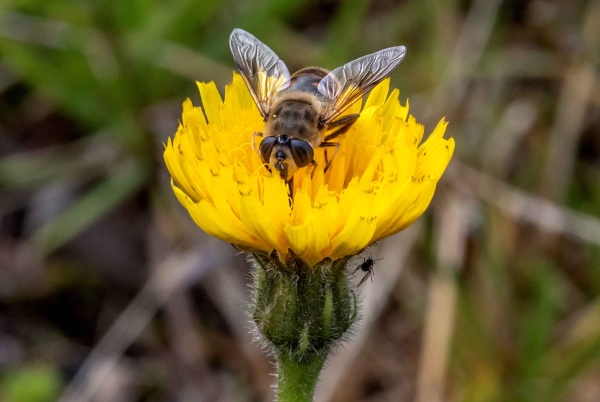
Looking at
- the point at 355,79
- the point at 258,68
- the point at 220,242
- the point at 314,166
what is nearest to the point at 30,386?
the point at 220,242

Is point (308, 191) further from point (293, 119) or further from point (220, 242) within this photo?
point (220, 242)

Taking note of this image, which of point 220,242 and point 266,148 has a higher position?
point 266,148

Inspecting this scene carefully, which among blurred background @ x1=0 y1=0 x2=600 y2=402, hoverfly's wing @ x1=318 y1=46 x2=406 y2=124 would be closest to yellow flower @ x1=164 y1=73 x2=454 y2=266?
hoverfly's wing @ x1=318 y1=46 x2=406 y2=124

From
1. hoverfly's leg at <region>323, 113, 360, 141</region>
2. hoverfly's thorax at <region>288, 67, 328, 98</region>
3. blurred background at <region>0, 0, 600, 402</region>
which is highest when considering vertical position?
hoverfly's thorax at <region>288, 67, 328, 98</region>

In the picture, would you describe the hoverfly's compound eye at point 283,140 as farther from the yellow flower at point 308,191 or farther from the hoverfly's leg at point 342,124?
the hoverfly's leg at point 342,124

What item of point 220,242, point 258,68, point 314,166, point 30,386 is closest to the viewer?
point 314,166

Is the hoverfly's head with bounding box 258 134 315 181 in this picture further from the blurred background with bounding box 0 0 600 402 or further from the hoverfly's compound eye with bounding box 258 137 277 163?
the blurred background with bounding box 0 0 600 402

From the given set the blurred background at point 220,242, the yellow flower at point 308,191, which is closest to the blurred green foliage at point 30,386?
the blurred background at point 220,242
